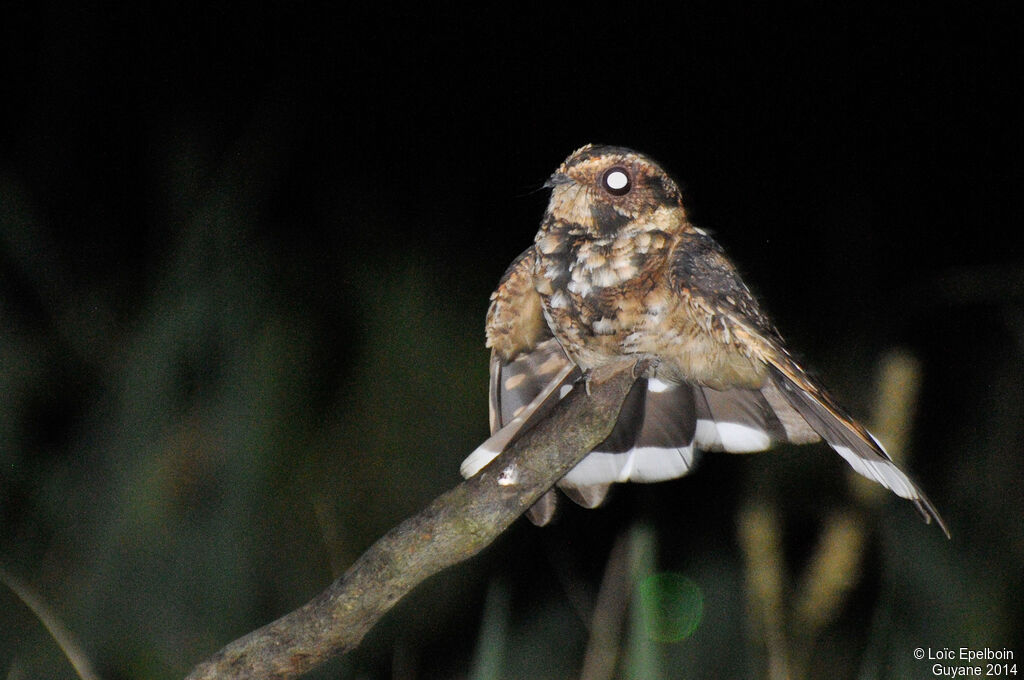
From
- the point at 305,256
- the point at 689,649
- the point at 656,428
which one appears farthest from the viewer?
the point at 305,256

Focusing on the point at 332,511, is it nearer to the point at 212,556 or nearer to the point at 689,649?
the point at 212,556

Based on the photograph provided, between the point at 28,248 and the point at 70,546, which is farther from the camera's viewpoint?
the point at 28,248

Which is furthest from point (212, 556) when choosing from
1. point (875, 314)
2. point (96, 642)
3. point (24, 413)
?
point (875, 314)

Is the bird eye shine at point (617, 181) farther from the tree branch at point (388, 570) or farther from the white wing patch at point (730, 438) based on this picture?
the tree branch at point (388, 570)

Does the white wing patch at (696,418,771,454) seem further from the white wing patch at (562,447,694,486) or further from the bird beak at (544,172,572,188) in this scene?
the bird beak at (544,172,572,188)

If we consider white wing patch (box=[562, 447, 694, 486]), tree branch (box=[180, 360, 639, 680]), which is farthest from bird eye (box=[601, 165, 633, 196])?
tree branch (box=[180, 360, 639, 680])

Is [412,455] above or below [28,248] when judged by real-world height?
below

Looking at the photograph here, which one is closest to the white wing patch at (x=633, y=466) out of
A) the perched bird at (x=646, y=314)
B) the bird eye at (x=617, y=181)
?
the perched bird at (x=646, y=314)
